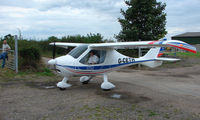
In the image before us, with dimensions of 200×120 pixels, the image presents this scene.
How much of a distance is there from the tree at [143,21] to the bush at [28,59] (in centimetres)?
836

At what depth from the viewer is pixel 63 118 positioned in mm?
4855

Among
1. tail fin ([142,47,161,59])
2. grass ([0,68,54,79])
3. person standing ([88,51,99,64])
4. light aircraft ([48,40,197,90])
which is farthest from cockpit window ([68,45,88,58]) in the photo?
grass ([0,68,54,79])

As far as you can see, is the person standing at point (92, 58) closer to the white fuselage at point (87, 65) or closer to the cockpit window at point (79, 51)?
Answer: the white fuselage at point (87, 65)

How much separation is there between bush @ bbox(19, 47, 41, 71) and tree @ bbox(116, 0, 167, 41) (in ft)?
27.4

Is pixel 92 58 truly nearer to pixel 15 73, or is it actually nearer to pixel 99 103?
pixel 99 103

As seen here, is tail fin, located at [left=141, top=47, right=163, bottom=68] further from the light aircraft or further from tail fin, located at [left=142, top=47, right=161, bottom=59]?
the light aircraft

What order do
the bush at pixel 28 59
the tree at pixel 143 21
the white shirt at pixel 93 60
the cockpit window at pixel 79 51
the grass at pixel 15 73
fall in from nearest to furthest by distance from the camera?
the cockpit window at pixel 79 51
the white shirt at pixel 93 60
the grass at pixel 15 73
the bush at pixel 28 59
the tree at pixel 143 21

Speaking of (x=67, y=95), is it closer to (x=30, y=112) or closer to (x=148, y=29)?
(x=30, y=112)

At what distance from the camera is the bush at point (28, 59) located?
1244 centimetres

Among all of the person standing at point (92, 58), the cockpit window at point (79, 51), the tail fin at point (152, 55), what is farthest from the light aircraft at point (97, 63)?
the tail fin at point (152, 55)

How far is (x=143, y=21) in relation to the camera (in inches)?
684

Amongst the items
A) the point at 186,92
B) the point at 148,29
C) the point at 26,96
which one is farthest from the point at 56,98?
the point at 148,29

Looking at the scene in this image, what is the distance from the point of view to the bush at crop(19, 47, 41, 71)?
12.4 meters

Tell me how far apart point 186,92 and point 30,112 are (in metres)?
6.16
